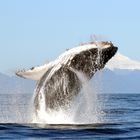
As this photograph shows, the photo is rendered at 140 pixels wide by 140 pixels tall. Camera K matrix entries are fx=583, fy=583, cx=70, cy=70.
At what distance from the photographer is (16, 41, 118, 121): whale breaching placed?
18328 millimetres

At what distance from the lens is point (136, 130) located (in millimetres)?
18422

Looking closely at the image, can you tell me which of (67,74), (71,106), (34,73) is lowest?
(71,106)

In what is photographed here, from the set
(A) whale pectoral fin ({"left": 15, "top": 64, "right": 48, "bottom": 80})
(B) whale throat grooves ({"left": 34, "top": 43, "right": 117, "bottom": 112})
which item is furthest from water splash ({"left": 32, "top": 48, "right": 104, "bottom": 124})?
(A) whale pectoral fin ({"left": 15, "top": 64, "right": 48, "bottom": 80})

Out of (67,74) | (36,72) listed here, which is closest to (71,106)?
(67,74)

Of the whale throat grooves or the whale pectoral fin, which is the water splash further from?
the whale pectoral fin

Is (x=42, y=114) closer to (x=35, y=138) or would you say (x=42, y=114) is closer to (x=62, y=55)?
(x=62, y=55)

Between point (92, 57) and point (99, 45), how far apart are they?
638mm

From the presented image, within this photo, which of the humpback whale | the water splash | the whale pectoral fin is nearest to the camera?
the humpback whale

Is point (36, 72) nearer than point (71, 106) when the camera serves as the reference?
Yes

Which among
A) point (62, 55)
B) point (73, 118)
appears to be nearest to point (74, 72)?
point (62, 55)

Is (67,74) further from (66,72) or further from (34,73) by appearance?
(34,73)

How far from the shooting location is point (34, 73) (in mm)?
18750

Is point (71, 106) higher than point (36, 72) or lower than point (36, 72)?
lower

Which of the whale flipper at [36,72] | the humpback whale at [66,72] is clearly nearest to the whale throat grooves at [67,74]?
the humpback whale at [66,72]
